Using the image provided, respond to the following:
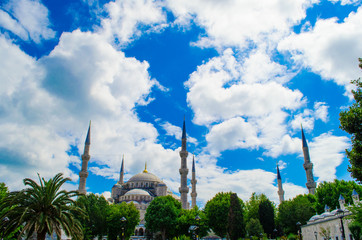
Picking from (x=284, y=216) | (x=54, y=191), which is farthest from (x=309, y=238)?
(x=54, y=191)

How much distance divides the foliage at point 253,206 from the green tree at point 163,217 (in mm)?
14589

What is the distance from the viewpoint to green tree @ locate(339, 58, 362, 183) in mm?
16281

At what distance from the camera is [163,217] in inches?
1818

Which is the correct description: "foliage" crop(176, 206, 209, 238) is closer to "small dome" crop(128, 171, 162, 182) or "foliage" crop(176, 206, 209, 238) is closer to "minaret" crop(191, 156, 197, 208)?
"minaret" crop(191, 156, 197, 208)

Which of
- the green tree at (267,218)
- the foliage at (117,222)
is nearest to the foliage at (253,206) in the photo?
the green tree at (267,218)

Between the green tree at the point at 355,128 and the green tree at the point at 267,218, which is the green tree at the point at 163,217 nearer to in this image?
the green tree at the point at 267,218

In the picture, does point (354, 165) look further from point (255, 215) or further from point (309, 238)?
point (255, 215)

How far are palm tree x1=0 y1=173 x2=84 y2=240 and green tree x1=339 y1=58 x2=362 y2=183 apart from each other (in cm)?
1836

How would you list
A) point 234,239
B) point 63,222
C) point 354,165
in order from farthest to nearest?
1. point 234,239
2. point 63,222
3. point 354,165

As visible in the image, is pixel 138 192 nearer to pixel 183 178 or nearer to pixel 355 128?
pixel 183 178

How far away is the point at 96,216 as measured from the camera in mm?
43031

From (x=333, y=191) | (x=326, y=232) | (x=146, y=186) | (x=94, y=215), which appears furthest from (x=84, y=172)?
(x=333, y=191)

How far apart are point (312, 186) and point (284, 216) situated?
11161mm

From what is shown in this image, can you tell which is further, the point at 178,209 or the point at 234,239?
the point at 178,209
